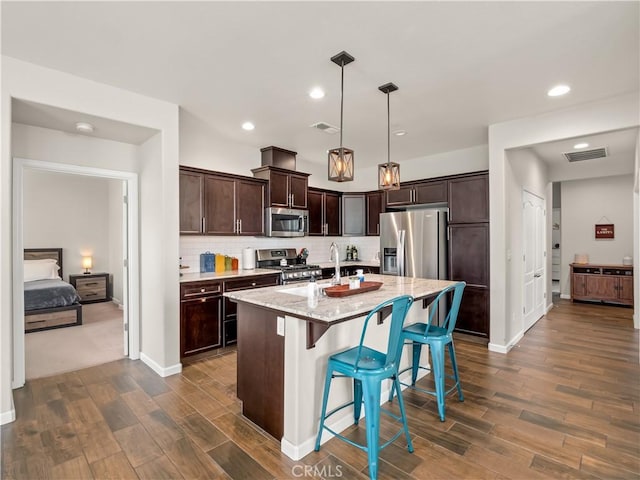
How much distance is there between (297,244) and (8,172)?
404 centimetres

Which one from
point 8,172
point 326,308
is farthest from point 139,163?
point 326,308

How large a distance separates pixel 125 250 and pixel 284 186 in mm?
2383

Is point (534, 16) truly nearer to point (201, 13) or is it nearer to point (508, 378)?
point (201, 13)

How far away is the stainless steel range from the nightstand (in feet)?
13.7

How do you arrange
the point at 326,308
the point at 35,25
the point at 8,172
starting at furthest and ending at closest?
the point at 8,172 → the point at 35,25 → the point at 326,308

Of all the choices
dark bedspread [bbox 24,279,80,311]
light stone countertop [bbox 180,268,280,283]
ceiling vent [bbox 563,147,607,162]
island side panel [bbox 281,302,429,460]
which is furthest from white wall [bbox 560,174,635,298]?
dark bedspread [bbox 24,279,80,311]

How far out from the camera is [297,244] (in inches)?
239

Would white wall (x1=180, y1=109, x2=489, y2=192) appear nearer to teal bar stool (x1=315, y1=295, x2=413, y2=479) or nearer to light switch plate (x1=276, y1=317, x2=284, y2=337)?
light switch plate (x1=276, y1=317, x2=284, y2=337)

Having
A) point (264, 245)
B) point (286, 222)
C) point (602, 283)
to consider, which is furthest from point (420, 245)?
point (602, 283)

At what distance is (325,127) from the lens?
14.1 ft

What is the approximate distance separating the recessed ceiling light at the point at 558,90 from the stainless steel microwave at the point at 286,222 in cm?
356

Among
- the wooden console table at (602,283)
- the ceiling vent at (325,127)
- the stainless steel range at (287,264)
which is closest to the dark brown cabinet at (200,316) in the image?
the stainless steel range at (287,264)

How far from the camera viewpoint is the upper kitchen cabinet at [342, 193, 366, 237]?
6426mm

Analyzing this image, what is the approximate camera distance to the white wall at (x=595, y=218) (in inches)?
272
